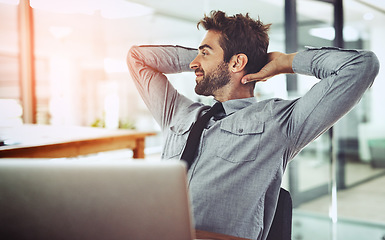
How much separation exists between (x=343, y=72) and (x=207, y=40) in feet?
2.01

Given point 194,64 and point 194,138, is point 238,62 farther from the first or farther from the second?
point 194,138

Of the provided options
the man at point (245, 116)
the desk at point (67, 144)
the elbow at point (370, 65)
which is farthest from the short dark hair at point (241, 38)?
the desk at point (67, 144)

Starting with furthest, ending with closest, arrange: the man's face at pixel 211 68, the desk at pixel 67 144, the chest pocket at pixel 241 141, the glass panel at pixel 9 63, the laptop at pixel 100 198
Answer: the glass panel at pixel 9 63
the desk at pixel 67 144
the man's face at pixel 211 68
the chest pocket at pixel 241 141
the laptop at pixel 100 198

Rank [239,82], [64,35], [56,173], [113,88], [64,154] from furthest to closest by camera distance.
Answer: [113,88] → [64,35] → [64,154] → [239,82] → [56,173]

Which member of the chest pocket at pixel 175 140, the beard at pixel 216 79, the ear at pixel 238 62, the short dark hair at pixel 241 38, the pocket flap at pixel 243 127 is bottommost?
the chest pocket at pixel 175 140

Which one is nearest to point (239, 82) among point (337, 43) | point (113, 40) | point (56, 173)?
point (56, 173)

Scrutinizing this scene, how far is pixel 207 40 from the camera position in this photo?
159 centimetres

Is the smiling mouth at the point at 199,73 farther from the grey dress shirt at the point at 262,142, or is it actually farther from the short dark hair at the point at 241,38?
the grey dress shirt at the point at 262,142

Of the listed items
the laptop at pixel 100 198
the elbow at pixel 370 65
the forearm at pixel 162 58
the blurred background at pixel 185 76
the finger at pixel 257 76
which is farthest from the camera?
the blurred background at pixel 185 76

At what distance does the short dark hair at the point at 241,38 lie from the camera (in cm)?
156

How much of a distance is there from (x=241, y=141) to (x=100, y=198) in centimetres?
85

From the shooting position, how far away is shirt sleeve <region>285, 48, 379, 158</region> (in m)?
1.20

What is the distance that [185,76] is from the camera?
12.1 feet

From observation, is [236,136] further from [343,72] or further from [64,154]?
[64,154]
